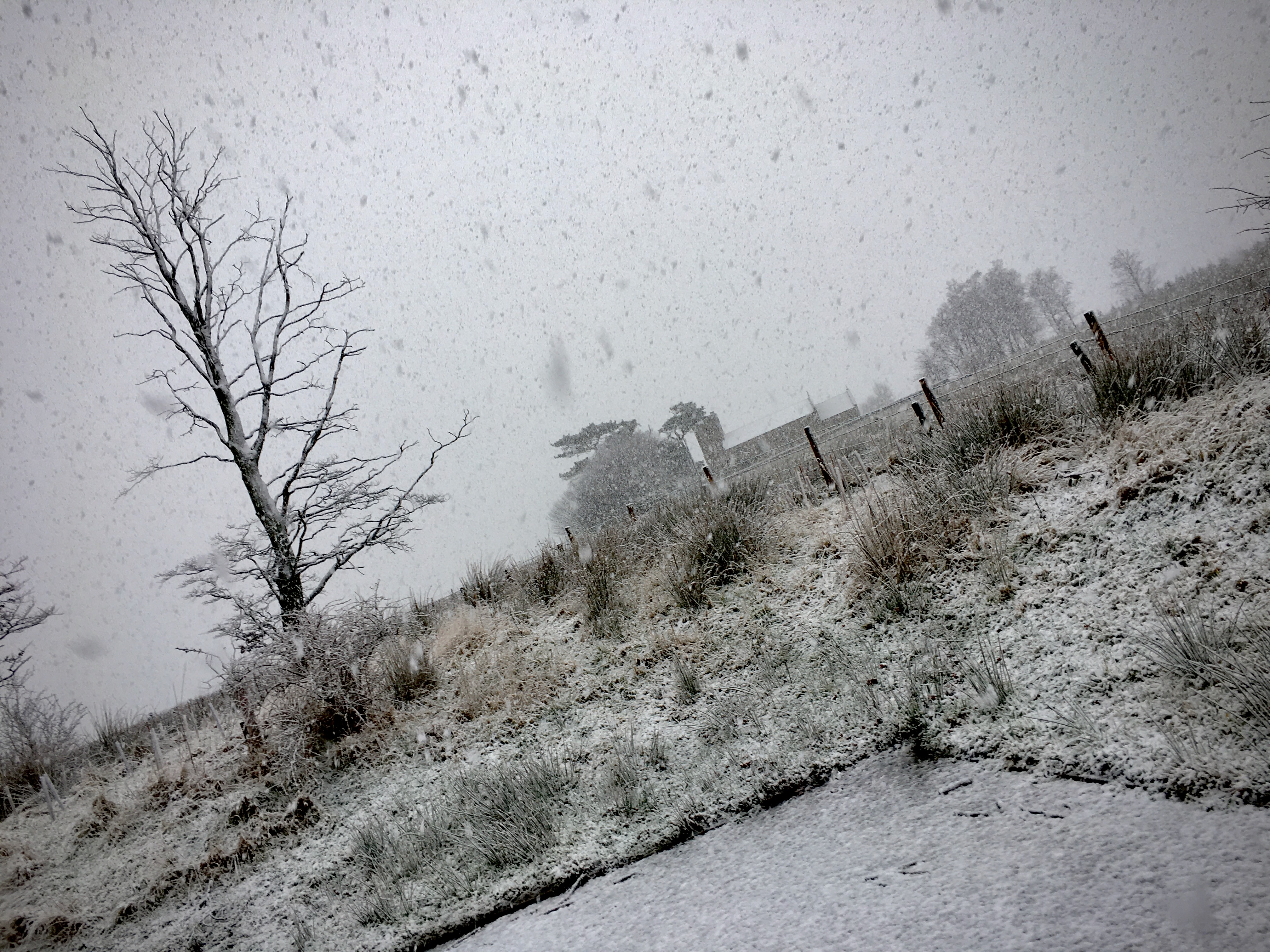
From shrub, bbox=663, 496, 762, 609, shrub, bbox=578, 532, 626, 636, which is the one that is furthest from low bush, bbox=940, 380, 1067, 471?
shrub, bbox=578, 532, 626, 636

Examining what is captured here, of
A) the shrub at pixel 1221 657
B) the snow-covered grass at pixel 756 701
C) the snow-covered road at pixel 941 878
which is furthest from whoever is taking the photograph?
the snow-covered grass at pixel 756 701

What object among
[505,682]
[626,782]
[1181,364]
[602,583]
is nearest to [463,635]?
[505,682]

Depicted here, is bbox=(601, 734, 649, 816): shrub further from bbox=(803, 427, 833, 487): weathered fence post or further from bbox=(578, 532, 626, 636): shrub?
bbox=(803, 427, 833, 487): weathered fence post

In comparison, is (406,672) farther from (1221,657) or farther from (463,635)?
(1221,657)

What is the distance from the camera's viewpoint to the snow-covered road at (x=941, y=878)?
5.50 feet

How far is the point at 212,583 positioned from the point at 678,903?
8.45 metres

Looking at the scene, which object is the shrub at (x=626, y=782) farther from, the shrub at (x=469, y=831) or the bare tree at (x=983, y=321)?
the bare tree at (x=983, y=321)

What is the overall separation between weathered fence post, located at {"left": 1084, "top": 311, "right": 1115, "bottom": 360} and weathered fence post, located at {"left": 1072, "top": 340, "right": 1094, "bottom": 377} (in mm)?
184

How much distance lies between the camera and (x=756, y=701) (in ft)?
14.2

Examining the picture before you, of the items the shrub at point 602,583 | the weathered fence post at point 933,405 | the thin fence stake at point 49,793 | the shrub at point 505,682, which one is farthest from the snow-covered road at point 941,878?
the thin fence stake at point 49,793

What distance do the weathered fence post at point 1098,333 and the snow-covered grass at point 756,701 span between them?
1.03 metres

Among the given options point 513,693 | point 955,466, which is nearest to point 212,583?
point 513,693

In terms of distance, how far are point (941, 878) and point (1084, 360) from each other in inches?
262

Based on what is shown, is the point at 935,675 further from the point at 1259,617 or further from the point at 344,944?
the point at 344,944
